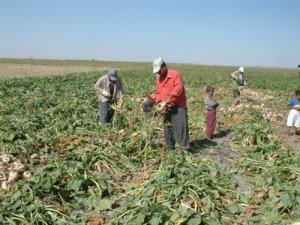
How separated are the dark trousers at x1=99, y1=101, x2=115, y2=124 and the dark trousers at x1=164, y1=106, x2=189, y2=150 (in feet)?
5.97

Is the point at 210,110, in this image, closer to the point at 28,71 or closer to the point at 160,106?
the point at 160,106

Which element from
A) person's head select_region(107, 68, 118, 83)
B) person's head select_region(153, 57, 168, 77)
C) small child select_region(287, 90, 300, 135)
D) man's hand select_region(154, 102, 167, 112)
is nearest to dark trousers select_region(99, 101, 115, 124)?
person's head select_region(107, 68, 118, 83)

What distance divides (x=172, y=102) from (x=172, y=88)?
222 millimetres

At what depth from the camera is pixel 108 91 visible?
7.89m

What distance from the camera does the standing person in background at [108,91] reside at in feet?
25.4

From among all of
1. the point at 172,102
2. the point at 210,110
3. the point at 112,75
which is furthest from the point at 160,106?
the point at 210,110

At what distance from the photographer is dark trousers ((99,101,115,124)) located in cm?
799

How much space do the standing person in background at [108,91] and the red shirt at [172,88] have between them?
1517 mm

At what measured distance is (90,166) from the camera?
586 cm

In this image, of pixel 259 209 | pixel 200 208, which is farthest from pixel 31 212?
pixel 259 209

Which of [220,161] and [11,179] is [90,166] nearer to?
[11,179]

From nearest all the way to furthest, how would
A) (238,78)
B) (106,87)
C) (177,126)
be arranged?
(177,126) → (106,87) → (238,78)

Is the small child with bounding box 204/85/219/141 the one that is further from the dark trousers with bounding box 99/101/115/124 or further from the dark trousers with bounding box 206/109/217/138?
the dark trousers with bounding box 99/101/115/124

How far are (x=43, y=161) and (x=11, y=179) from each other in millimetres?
956
